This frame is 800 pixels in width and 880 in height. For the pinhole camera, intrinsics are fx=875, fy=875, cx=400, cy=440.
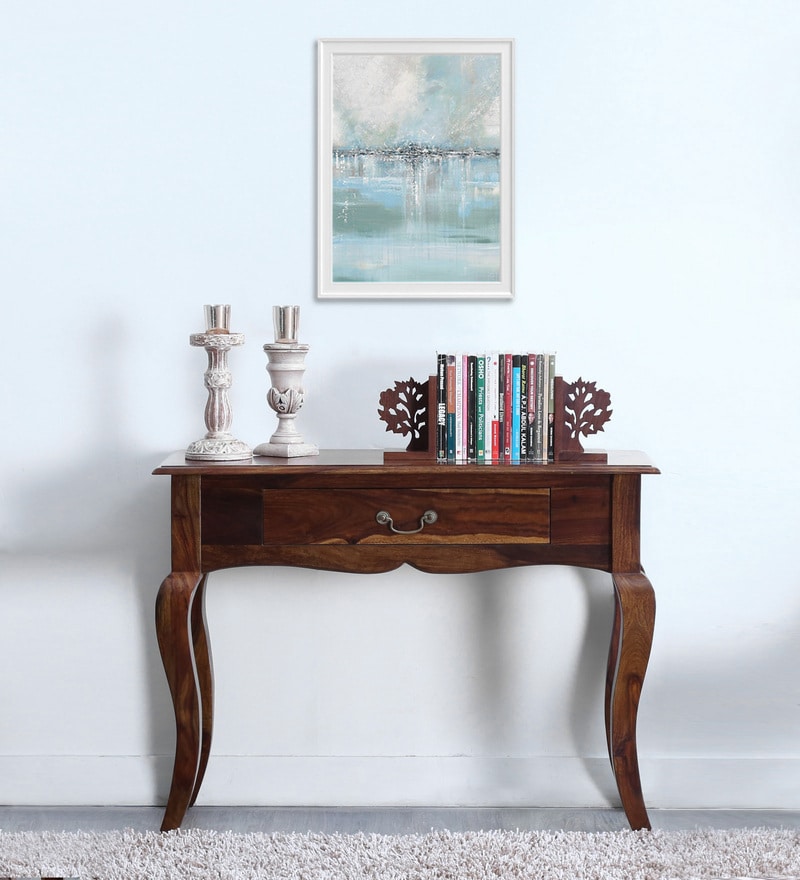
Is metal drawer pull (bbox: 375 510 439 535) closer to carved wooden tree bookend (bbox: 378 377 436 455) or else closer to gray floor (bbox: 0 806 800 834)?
carved wooden tree bookend (bbox: 378 377 436 455)

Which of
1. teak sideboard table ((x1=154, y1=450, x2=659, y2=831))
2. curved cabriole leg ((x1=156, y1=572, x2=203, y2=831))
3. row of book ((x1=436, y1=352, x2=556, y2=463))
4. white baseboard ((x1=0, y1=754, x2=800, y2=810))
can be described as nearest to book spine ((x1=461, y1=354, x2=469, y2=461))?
row of book ((x1=436, y1=352, x2=556, y2=463))

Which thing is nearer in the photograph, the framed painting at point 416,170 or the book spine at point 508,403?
the book spine at point 508,403

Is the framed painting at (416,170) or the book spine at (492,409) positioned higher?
the framed painting at (416,170)

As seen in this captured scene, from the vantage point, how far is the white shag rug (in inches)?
71.2

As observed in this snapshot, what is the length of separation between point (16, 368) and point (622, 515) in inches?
58.4

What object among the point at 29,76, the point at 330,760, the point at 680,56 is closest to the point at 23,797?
the point at 330,760

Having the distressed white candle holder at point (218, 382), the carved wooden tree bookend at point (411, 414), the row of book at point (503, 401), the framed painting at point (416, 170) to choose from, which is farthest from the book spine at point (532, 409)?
the distressed white candle holder at point (218, 382)

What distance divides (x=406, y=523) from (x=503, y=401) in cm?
34

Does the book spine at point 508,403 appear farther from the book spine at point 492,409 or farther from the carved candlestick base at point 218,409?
the carved candlestick base at point 218,409

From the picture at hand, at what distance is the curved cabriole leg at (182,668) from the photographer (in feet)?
5.94

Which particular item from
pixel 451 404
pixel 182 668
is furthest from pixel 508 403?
pixel 182 668

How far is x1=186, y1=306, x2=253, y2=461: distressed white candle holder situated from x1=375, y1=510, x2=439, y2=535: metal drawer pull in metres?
0.34

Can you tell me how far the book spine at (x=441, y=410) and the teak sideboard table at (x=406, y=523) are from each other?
3.4 inches

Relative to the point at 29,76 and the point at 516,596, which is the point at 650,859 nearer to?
the point at 516,596
